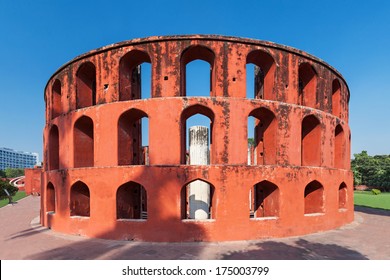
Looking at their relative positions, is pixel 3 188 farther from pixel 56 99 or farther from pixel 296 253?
pixel 296 253

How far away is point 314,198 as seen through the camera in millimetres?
10312

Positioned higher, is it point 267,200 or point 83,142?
point 83,142

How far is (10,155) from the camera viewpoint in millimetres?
126000

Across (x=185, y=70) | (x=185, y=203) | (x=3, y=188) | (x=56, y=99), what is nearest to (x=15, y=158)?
(x=3, y=188)

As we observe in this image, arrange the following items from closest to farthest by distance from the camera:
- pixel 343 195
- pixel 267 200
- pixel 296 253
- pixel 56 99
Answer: pixel 296 253 < pixel 267 200 < pixel 343 195 < pixel 56 99

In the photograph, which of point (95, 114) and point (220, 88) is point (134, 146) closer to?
point (95, 114)

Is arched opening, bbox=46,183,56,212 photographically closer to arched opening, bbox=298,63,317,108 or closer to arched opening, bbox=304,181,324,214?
arched opening, bbox=304,181,324,214

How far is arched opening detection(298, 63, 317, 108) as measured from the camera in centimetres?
1054

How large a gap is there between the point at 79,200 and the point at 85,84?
17.1ft

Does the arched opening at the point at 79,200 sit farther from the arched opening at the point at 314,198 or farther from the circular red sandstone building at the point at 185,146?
the arched opening at the point at 314,198

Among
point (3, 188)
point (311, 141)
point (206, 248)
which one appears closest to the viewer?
point (206, 248)

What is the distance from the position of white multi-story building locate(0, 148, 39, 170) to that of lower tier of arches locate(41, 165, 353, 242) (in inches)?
5541

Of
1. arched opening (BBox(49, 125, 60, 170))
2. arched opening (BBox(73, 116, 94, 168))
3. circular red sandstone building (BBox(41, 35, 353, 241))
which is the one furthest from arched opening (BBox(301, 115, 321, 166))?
arched opening (BBox(49, 125, 60, 170))

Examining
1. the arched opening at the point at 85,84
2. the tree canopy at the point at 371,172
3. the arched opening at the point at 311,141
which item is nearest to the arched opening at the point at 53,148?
the arched opening at the point at 85,84
